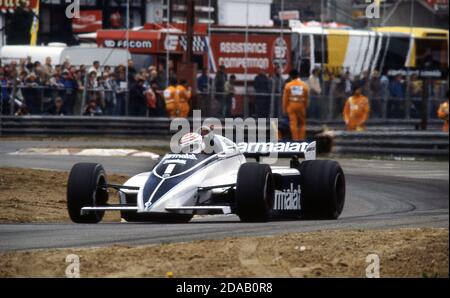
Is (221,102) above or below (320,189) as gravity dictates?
below

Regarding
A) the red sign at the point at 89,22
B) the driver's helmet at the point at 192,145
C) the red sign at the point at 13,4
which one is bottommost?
the driver's helmet at the point at 192,145

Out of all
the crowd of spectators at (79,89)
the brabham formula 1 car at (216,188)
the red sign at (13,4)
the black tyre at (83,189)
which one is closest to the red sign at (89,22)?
the crowd of spectators at (79,89)

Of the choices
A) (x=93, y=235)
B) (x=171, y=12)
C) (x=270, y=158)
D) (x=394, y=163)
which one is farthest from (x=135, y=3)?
(x=93, y=235)

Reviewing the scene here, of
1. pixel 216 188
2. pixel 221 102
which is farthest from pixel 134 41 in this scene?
pixel 216 188

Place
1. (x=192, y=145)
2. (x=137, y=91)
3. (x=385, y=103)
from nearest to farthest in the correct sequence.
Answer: (x=192, y=145) < (x=137, y=91) < (x=385, y=103)

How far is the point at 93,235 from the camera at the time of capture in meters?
10.6

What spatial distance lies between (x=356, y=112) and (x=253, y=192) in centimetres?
1408

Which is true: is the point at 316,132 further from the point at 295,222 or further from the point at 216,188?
the point at 216,188

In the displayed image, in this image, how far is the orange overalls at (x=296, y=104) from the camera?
23.1 meters

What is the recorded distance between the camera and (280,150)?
1337cm

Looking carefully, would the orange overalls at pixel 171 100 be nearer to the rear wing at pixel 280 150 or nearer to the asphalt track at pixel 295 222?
the asphalt track at pixel 295 222

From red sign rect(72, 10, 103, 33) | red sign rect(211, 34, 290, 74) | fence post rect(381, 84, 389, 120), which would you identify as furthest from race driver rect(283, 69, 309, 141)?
red sign rect(72, 10, 103, 33)

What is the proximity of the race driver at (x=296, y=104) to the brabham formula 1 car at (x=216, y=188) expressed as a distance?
9.72 metres

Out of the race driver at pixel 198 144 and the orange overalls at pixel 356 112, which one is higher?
the race driver at pixel 198 144
